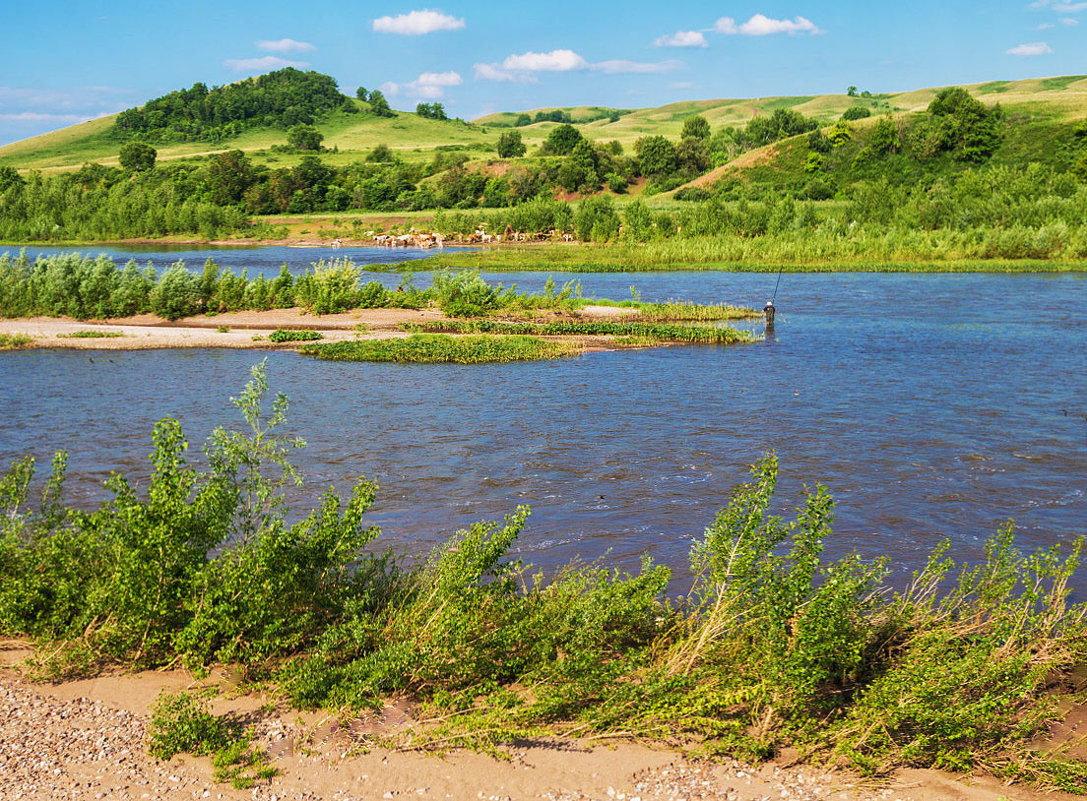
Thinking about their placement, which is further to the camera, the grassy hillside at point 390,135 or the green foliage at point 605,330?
the grassy hillside at point 390,135

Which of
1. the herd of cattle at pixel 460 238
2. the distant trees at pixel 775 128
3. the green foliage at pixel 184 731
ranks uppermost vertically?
the distant trees at pixel 775 128

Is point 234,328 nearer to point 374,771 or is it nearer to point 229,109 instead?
point 374,771

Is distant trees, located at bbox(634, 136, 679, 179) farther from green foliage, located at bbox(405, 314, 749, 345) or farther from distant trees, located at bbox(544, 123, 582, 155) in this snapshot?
green foliage, located at bbox(405, 314, 749, 345)

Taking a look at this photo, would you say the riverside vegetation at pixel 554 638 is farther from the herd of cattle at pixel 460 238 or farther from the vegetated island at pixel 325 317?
the herd of cattle at pixel 460 238

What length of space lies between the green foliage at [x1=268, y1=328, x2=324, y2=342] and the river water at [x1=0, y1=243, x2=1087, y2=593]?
4.69 ft

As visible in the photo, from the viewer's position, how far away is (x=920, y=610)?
7648 millimetres

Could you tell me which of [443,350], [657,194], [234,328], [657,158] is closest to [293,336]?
[234,328]

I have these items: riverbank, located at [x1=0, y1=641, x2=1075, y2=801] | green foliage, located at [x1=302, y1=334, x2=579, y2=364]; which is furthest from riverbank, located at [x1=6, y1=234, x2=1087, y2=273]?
riverbank, located at [x1=0, y1=641, x2=1075, y2=801]

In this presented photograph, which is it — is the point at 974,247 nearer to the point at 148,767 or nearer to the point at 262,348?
the point at 262,348

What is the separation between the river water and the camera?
12406 millimetres

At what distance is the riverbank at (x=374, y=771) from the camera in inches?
229

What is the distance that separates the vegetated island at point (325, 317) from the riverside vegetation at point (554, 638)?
16631 millimetres

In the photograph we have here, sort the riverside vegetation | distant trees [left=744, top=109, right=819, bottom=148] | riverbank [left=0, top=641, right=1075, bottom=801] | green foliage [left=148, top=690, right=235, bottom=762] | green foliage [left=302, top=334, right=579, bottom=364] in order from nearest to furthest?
riverbank [left=0, top=641, right=1075, bottom=801]
green foliage [left=148, top=690, right=235, bottom=762]
the riverside vegetation
green foliage [left=302, top=334, right=579, bottom=364]
distant trees [left=744, top=109, right=819, bottom=148]

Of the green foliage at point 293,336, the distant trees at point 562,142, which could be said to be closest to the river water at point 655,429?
the green foliage at point 293,336
